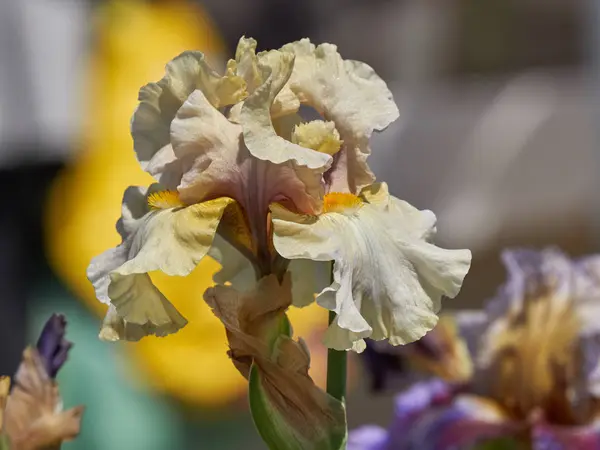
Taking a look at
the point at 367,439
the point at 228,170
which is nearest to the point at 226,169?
the point at 228,170

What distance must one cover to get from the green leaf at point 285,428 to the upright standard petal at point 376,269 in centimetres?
4

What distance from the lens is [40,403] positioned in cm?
42

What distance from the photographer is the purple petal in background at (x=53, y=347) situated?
425 mm

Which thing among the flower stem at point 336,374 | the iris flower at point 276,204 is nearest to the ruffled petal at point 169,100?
the iris flower at point 276,204

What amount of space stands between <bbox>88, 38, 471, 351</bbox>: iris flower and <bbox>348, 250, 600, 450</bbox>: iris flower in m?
0.20

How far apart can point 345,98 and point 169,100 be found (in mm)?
78

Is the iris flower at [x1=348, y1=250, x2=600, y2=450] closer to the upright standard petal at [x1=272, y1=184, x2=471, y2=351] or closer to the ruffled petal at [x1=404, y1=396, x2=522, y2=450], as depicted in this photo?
the ruffled petal at [x1=404, y1=396, x2=522, y2=450]

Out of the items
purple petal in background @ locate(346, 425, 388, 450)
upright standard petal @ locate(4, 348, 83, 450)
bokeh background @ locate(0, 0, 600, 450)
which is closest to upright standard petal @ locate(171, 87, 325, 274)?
upright standard petal @ locate(4, 348, 83, 450)

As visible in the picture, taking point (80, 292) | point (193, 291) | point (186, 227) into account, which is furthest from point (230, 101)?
point (80, 292)

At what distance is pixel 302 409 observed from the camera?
0.39 meters

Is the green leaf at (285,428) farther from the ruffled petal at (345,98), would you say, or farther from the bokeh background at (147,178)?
the bokeh background at (147,178)

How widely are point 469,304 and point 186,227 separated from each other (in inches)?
84.7

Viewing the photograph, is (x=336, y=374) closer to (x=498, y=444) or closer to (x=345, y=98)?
(x=345, y=98)

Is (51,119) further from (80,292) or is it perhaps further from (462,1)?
(462,1)
